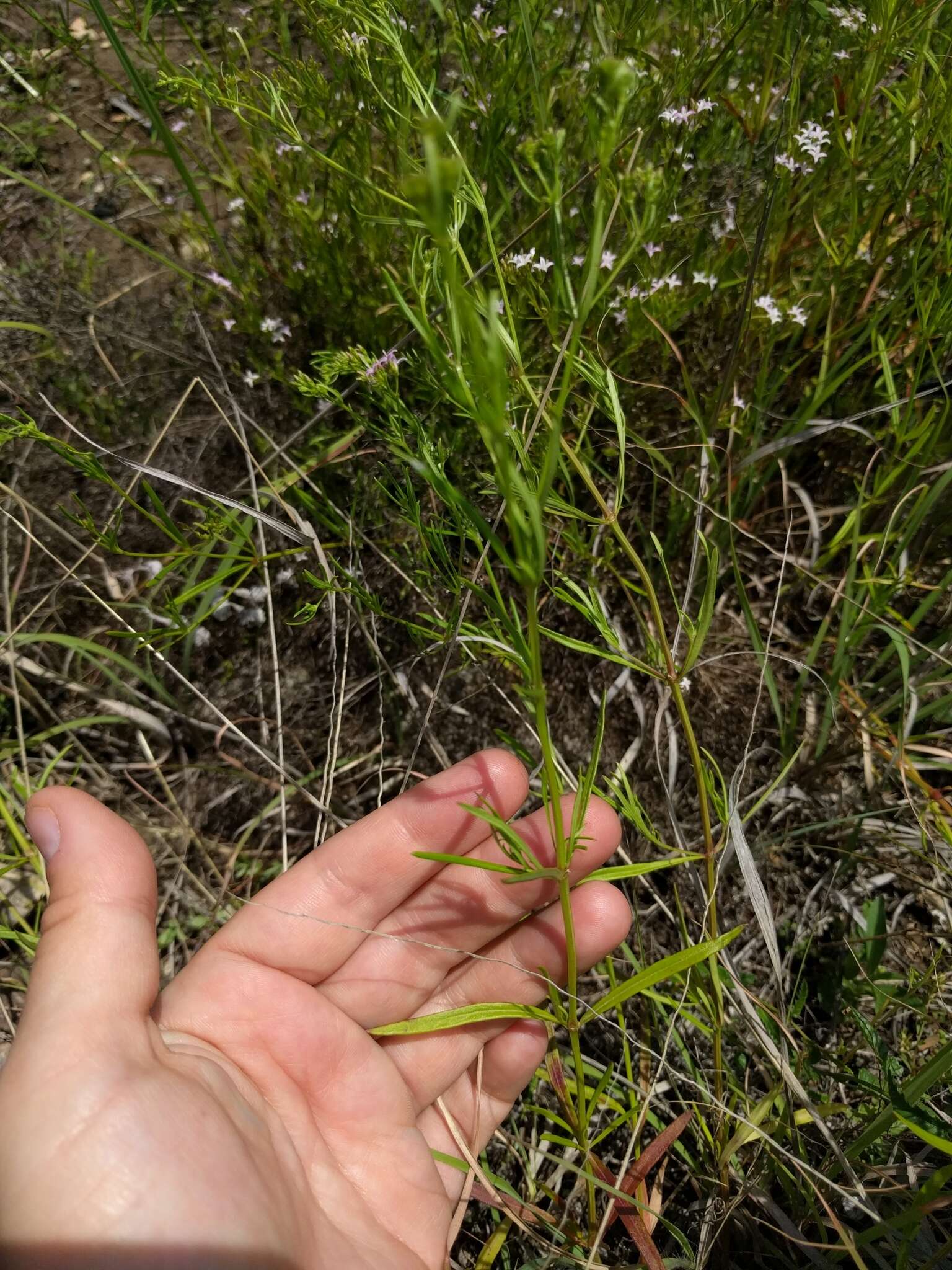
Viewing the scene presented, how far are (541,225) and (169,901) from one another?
1944mm

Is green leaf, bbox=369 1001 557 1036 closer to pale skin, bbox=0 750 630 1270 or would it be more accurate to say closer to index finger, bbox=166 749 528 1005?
pale skin, bbox=0 750 630 1270

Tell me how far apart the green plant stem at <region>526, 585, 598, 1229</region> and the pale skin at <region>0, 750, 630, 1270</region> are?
0.31 metres

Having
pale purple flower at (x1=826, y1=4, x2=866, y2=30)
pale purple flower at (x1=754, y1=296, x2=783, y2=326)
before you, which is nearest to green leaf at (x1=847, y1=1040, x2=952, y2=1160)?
pale purple flower at (x1=754, y1=296, x2=783, y2=326)

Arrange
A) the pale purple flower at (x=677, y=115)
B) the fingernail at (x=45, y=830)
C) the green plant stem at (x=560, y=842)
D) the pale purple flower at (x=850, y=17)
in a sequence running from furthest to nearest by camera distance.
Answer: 1. the pale purple flower at (x=850, y=17)
2. the pale purple flower at (x=677, y=115)
3. the fingernail at (x=45, y=830)
4. the green plant stem at (x=560, y=842)

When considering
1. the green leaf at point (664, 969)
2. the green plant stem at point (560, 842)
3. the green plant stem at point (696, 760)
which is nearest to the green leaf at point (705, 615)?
Result: the green plant stem at point (696, 760)

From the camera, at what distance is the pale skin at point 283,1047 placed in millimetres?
1271

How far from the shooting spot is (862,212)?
6.85ft

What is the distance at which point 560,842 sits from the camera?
120 cm

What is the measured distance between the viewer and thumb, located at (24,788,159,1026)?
136 cm

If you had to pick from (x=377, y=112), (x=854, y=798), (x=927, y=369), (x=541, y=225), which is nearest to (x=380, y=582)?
(x=541, y=225)

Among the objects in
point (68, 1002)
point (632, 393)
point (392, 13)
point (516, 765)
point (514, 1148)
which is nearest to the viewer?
point (68, 1002)

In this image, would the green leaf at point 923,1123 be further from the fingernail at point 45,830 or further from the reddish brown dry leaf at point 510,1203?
the fingernail at point 45,830

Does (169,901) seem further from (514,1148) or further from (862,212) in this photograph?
(862,212)

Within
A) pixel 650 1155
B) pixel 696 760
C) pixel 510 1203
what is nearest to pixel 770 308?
pixel 696 760
